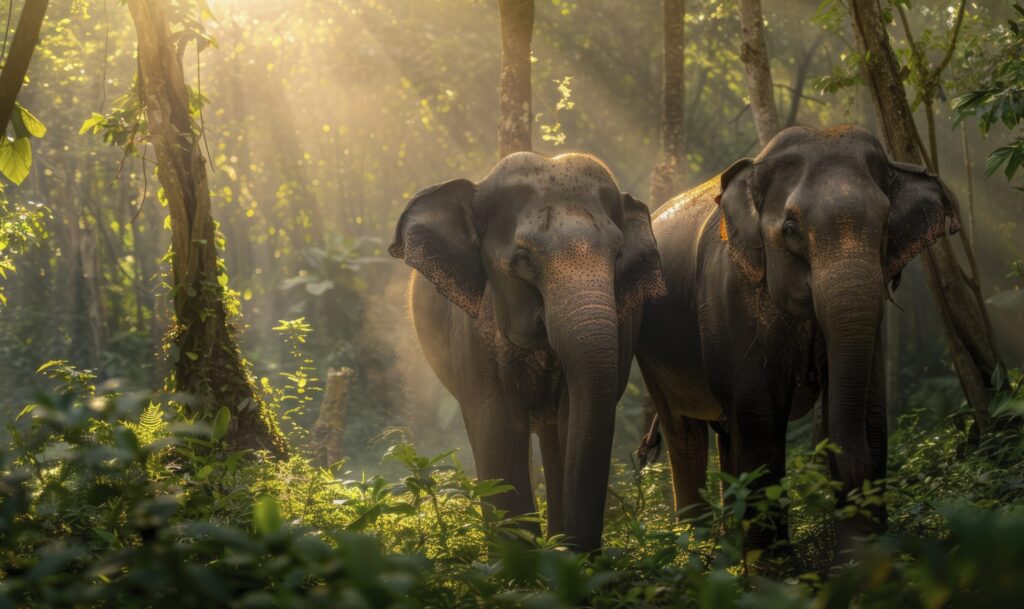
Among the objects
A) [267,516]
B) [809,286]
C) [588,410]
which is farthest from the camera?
[809,286]

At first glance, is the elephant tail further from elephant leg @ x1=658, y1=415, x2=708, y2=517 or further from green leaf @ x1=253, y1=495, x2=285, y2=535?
green leaf @ x1=253, y1=495, x2=285, y2=535

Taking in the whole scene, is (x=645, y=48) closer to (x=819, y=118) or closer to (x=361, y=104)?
(x=819, y=118)

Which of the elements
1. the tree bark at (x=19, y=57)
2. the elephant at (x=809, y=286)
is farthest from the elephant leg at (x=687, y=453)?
the tree bark at (x=19, y=57)

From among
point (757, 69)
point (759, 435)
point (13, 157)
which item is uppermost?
point (757, 69)

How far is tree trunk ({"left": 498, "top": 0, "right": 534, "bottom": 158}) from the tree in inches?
71.1

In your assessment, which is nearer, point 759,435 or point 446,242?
point 759,435

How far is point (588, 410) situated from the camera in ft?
16.3

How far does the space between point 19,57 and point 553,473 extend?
138 inches

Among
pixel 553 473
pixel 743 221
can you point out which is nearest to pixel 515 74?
pixel 743 221

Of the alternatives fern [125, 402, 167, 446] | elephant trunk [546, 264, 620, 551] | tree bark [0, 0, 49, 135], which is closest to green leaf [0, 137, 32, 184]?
tree bark [0, 0, 49, 135]

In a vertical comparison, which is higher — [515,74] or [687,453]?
[515,74]

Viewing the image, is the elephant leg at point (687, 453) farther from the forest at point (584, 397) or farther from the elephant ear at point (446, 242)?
→ the elephant ear at point (446, 242)

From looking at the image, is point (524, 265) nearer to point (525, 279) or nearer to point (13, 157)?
point (525, 279)

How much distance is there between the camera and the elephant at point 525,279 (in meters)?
5.32
